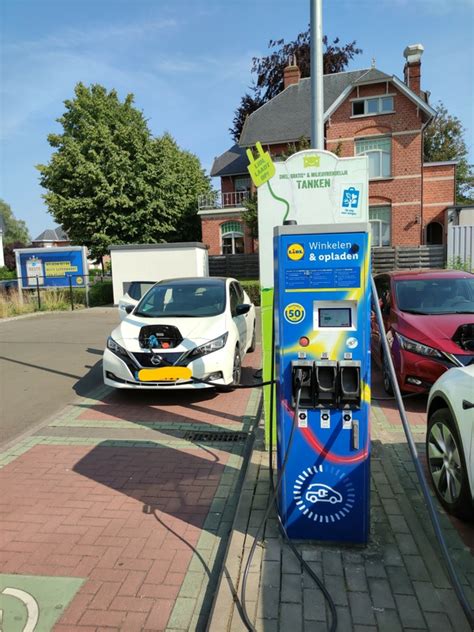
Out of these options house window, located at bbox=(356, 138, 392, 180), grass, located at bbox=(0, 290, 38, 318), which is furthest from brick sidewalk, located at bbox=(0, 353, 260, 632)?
house window, located at bbox=(356, 138, 392, 180)

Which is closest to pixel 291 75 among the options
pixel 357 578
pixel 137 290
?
pixel 137 290

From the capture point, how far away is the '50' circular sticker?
2.67 m

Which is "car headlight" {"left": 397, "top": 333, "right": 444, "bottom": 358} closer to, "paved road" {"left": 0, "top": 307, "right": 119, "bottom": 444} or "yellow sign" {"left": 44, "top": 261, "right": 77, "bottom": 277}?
"paved road" {"left": 0, "top": 307, "right": 119, "bottom": 444}

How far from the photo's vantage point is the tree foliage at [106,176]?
25391 mm

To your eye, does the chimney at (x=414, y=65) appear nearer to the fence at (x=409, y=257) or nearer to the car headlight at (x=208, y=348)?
the fence at (x=409, y=257)

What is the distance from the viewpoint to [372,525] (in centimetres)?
309

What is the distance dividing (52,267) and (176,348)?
1655 centimetres

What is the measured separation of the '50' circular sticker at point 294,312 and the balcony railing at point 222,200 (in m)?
26.8

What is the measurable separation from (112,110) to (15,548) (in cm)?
2817

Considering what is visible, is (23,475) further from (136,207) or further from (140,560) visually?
(136,207)

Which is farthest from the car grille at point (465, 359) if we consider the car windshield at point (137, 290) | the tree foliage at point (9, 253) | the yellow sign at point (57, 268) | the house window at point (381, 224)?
the tree foliage at point (9, 253)

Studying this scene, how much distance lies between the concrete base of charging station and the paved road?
11.4ft

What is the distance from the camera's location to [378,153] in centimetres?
2544

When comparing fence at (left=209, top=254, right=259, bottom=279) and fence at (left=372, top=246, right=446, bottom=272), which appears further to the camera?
fence at (left=209, top=254, right=259, bottom=279)
